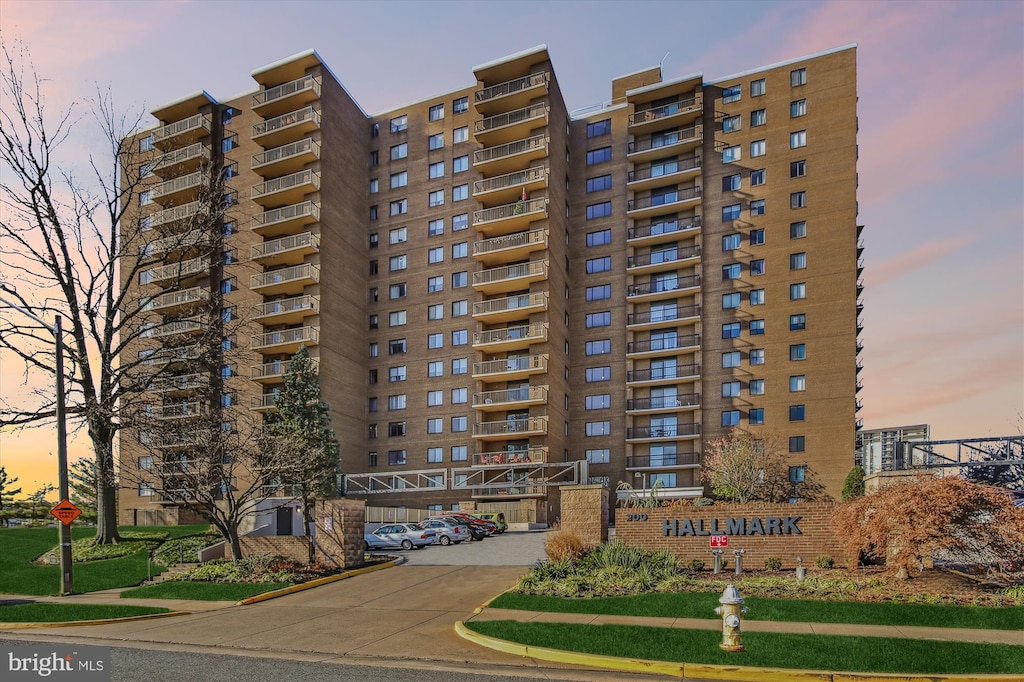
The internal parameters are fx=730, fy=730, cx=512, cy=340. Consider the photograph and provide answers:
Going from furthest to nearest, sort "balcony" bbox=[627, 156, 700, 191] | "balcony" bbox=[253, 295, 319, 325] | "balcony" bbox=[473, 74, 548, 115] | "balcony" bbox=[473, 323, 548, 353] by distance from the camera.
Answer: "balcony" bbox=[627, 156, 700, 191]
"balcony" bbox=[473, 74, 548, 115]
"balcony" bbox=[253, 295, 319, 325]
"balcony" bbox=[473, 323, 548, 353]

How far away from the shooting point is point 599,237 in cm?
6084

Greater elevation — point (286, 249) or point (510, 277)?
point (286, 249)

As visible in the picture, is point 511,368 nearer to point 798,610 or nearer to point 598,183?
point 598,183

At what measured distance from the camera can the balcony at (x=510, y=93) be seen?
57.5 m

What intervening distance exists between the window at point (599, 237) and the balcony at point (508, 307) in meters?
8.34

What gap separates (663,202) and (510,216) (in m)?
12.5

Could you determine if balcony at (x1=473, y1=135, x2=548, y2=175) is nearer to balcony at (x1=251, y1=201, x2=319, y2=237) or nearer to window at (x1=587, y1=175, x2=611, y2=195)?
window at (x1=587, y1=175, x2=611, y2=195)

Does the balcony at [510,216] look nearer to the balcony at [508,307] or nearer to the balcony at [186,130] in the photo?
the balcony at [508,307]

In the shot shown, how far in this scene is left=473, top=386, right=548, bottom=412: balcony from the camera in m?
53.8

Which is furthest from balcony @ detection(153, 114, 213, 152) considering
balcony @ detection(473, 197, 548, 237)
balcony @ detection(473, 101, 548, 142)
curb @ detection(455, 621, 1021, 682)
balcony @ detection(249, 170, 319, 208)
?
curb @ detection(455, 621, 1021, 682)

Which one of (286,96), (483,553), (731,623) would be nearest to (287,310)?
(286,96)

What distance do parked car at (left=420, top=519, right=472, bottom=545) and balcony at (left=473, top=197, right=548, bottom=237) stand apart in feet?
91.9

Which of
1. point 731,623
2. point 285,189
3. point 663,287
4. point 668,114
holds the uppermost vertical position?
point 668,114

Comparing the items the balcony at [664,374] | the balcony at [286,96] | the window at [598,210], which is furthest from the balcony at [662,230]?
the balcony at [286,96]
